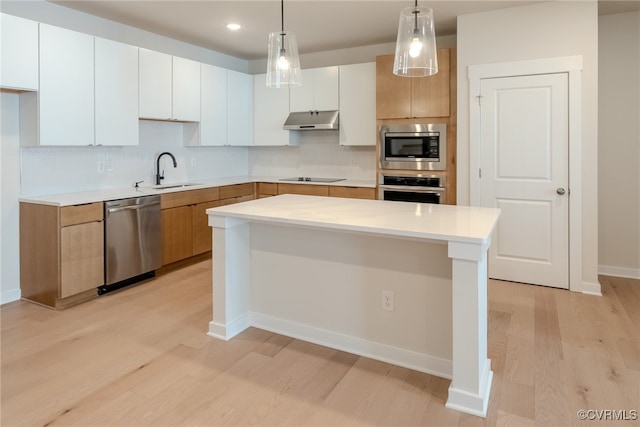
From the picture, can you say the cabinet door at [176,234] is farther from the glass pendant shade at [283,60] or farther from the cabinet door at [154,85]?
the glass pendant shade at [283,60]

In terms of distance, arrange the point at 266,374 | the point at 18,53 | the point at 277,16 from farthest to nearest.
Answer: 1. the point at 277,16
2. the point at 18,53
3. the point at 266,374

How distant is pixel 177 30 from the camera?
459 cm

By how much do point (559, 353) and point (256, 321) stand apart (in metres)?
1.96

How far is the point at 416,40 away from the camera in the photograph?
216cm

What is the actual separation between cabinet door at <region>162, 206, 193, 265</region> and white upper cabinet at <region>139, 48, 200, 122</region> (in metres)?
1.00

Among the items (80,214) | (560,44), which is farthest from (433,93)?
(80,214)

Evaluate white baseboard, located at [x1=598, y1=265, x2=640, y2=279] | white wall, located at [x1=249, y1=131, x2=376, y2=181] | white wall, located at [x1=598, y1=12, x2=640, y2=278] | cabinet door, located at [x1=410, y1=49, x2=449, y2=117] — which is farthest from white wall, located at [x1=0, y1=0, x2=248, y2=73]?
white baseboard, located at [x1=598, y1=265, x2=640, y2=279]

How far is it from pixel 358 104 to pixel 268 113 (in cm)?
134

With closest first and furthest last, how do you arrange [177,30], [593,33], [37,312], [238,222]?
[238,222] < [37,312] < [593,33] < [177,30]

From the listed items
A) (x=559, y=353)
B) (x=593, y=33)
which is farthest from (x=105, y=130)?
(x=593, y=33)

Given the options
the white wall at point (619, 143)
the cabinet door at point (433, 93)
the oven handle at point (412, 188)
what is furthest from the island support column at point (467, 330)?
the white wall at point (619, 143)

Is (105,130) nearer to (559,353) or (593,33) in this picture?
(559,353)

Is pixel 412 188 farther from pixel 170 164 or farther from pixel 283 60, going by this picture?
pixel 170 164

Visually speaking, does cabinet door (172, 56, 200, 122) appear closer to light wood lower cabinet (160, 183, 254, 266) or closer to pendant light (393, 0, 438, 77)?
light wood lower cabinet (160, 183, 254, 266)
